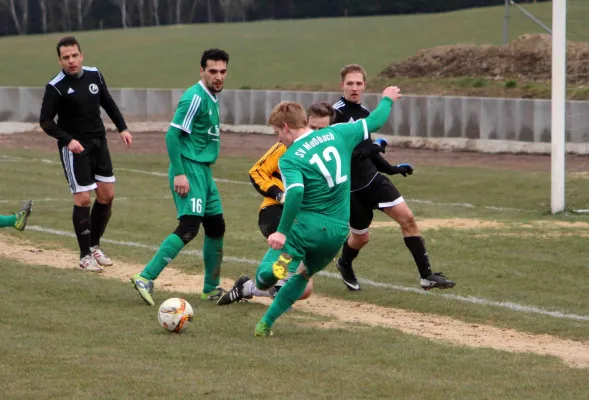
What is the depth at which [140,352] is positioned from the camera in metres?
7.37

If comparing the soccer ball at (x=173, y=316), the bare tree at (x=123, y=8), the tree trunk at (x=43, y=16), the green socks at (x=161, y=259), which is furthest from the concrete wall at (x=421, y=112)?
the bare tree at (x=123, y=8)

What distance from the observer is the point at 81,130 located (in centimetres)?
1088

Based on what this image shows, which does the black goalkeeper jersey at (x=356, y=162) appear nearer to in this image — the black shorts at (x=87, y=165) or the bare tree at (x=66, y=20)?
the black shorts at (x=87, y=165)

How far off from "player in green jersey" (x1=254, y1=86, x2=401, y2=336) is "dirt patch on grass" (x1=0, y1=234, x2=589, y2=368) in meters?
0.87

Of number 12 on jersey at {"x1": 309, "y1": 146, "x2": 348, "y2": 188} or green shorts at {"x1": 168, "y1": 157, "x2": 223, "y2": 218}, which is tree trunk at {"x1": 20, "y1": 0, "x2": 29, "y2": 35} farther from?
number 12 on jersey at {"x1": 309, "y1": 146, "x2": 348, "y2": 188}


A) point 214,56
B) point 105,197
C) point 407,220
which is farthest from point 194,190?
point 105,197

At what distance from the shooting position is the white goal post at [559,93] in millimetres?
15344

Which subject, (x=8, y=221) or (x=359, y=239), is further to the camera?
(x=8, y=221)

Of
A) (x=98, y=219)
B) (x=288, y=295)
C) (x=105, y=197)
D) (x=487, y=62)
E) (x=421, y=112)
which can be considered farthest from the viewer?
(x=487, y=62)

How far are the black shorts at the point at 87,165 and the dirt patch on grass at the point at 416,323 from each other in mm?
897

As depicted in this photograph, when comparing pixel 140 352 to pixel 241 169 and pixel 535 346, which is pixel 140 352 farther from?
pixel 241 169

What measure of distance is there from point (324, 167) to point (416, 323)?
1.93m

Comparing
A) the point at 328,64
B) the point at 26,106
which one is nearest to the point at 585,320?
the point at 26,106

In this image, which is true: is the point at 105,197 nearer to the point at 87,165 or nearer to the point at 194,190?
the point at 87,165
